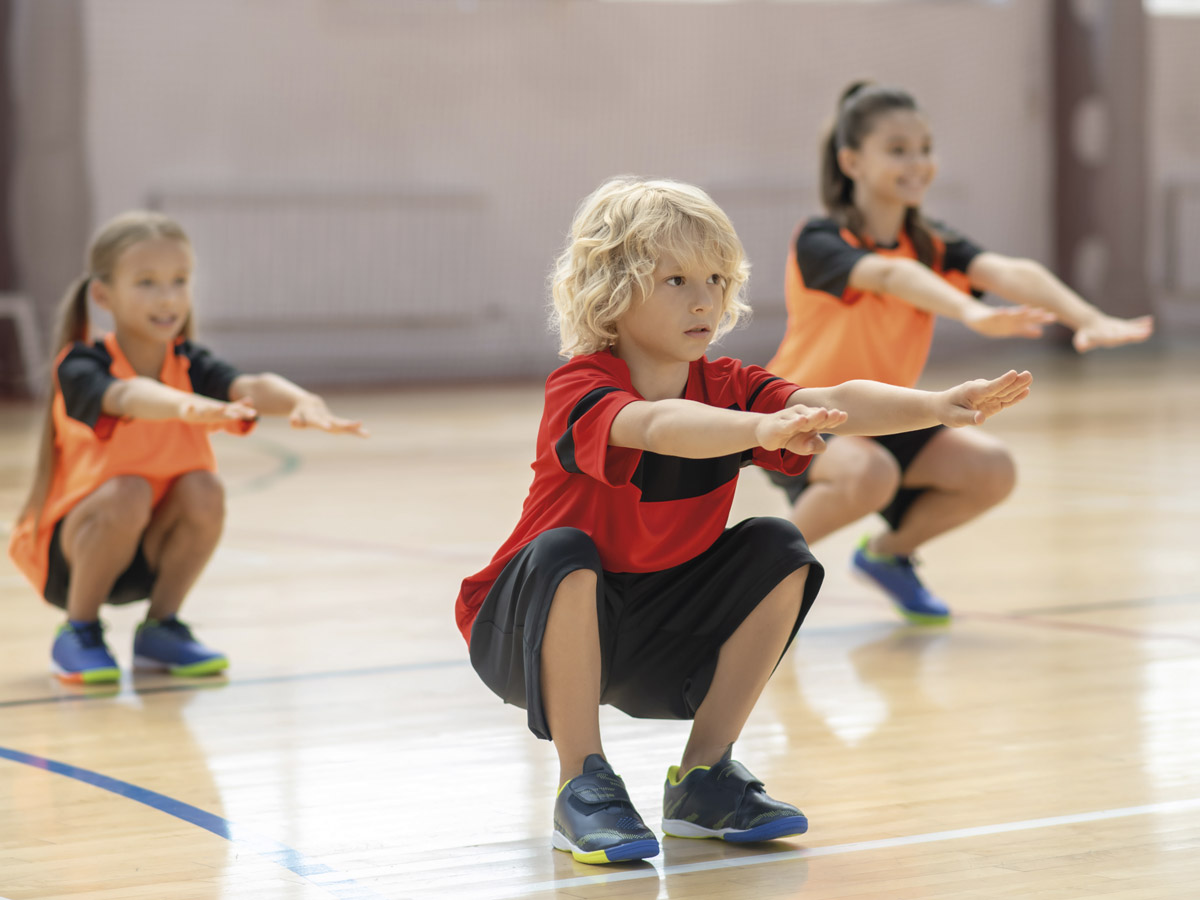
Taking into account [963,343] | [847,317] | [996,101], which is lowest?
[963,343]

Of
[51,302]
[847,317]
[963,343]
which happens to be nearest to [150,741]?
A: [847,317]

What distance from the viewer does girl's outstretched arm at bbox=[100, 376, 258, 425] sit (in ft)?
8.52

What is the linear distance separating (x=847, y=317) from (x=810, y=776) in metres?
1.34

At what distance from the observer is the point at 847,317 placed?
346cm

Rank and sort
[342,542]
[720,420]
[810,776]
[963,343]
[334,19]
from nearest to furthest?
[720,420] → [810,776] → [342,542] → [334,19] → [963,343]

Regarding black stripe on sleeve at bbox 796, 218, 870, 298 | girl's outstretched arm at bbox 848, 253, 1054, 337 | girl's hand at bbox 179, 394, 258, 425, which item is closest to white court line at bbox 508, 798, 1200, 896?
girl's outstretched arm at bbox 848, 253, 1054, 337

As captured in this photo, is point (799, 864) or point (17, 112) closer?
point (799, 864)

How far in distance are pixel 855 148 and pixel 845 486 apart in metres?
0.69

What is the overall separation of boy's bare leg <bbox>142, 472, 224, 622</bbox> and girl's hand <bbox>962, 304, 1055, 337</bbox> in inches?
51.9

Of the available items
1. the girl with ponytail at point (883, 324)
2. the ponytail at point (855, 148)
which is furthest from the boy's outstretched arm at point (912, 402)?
the ponytail at point (855, 148)

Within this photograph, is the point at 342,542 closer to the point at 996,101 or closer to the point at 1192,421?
the point at 1192,421

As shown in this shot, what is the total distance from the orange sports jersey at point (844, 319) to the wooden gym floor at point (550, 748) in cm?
50

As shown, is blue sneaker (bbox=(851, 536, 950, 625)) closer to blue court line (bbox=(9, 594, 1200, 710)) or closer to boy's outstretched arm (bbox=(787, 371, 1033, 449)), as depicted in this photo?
blue court line (bbox=(9, 594, 1200, 710))

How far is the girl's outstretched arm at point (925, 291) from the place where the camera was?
9.14ft
